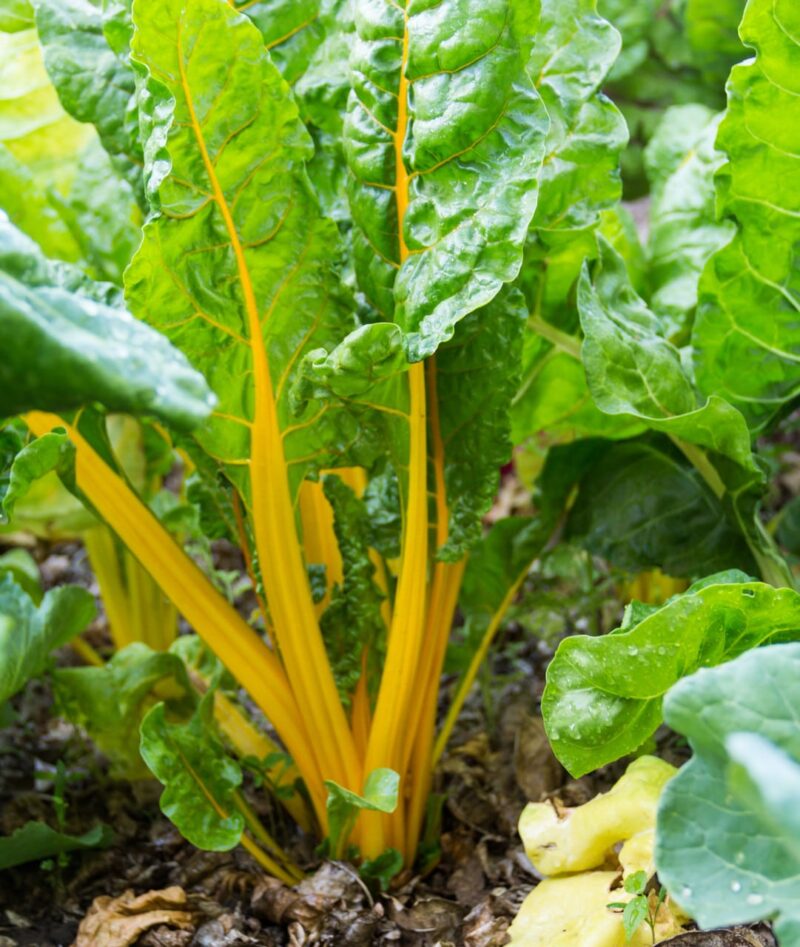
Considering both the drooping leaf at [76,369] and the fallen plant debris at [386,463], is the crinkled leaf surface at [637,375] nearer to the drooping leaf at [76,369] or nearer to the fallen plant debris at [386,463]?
the fallen plant debris at [386,463]

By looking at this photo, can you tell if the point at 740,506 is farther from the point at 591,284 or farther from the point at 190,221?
the point at 190,221

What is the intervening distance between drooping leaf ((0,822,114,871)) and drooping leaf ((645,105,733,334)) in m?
0.95

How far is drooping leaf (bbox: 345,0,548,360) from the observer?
35.6 inches

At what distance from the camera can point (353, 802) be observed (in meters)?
1.01

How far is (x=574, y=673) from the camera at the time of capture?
938 mm

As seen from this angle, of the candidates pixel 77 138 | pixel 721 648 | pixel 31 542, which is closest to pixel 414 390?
pixel 721 648

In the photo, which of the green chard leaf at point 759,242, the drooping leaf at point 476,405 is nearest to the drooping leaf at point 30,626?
the drooping leaf at point 476,405

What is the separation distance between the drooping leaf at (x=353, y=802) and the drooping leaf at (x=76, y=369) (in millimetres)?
510

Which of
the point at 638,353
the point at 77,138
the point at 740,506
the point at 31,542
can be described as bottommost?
the point at 31,542

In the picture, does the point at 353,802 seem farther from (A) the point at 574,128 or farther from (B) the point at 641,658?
(A) the point at 574,128

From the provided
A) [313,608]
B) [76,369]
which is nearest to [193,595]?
[313,608]

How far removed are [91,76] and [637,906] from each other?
3.18 feet

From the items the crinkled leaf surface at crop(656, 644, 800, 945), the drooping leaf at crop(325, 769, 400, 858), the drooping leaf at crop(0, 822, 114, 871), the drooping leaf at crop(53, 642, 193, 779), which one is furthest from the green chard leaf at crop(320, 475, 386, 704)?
the crinkled leaf surface at crop(656, 644, 800, 945)

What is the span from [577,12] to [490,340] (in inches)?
13.6
